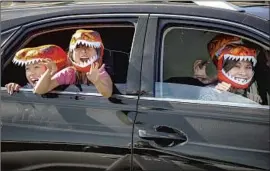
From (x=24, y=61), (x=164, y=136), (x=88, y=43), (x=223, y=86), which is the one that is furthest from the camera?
(x=24, y=61)

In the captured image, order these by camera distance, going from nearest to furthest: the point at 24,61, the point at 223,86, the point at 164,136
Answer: the point at 164,136
the point at 223,86
the point at 24,61

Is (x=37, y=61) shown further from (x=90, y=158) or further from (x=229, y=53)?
(x=229, y=53)

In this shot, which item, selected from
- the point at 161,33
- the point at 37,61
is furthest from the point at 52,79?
the point at 161,33

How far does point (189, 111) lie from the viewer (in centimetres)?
256

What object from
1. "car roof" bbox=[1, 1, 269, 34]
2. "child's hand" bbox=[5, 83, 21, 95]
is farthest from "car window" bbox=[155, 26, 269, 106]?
"child's hand" bbox=[5, 83, 21, 95]

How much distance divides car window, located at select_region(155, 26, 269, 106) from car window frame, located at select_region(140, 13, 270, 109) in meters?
0.02

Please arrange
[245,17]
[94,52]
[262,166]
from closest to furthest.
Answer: [262,166]
[245,17]
[94,52]

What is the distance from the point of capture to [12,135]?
2799mm

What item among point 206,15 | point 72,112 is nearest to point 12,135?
point 72,112

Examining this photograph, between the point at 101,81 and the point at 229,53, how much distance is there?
2.45ft

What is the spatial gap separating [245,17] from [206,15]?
0.70ft

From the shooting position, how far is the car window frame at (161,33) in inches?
100

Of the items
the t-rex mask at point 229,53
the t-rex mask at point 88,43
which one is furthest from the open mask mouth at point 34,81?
the t-rex mask at point 229,53

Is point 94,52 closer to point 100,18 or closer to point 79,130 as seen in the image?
point 100,18
